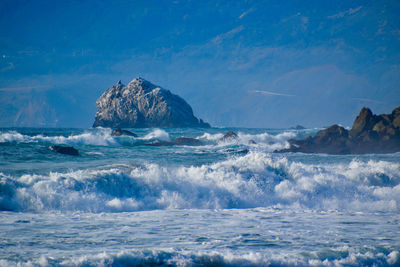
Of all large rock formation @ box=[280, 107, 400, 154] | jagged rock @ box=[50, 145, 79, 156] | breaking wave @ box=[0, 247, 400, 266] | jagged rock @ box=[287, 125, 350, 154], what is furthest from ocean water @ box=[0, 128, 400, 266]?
large rock formation @ box=[280, 107, 400, 154]

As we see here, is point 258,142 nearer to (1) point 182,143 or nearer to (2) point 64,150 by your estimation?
(1) point 182,143

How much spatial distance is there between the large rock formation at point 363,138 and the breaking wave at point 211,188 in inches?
465

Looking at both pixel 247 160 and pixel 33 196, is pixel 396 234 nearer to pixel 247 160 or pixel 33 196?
pixel 247 160

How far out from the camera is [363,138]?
2811cm

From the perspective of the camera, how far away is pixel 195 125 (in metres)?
98.8

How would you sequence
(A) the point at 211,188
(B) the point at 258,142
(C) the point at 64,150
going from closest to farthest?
(A) the point at 211,188
(C) the point at 64,150
(B) the point at 258,142

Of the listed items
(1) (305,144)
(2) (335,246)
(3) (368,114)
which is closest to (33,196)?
(2) (335,246)

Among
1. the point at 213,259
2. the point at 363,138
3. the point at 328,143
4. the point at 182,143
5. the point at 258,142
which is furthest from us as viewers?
the point at 258,142

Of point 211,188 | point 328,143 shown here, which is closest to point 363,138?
point 328,143

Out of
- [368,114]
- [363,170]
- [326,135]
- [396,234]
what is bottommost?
[396,234]

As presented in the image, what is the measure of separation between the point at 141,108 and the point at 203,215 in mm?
90285

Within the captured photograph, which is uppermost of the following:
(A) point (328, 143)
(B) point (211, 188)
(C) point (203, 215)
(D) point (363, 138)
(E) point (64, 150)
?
(D) point (363, 138)

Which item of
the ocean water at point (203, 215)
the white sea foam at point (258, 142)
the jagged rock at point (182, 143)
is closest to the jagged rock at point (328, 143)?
the white sea foam at point (258, 142)

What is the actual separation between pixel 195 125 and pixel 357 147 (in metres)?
72.8
